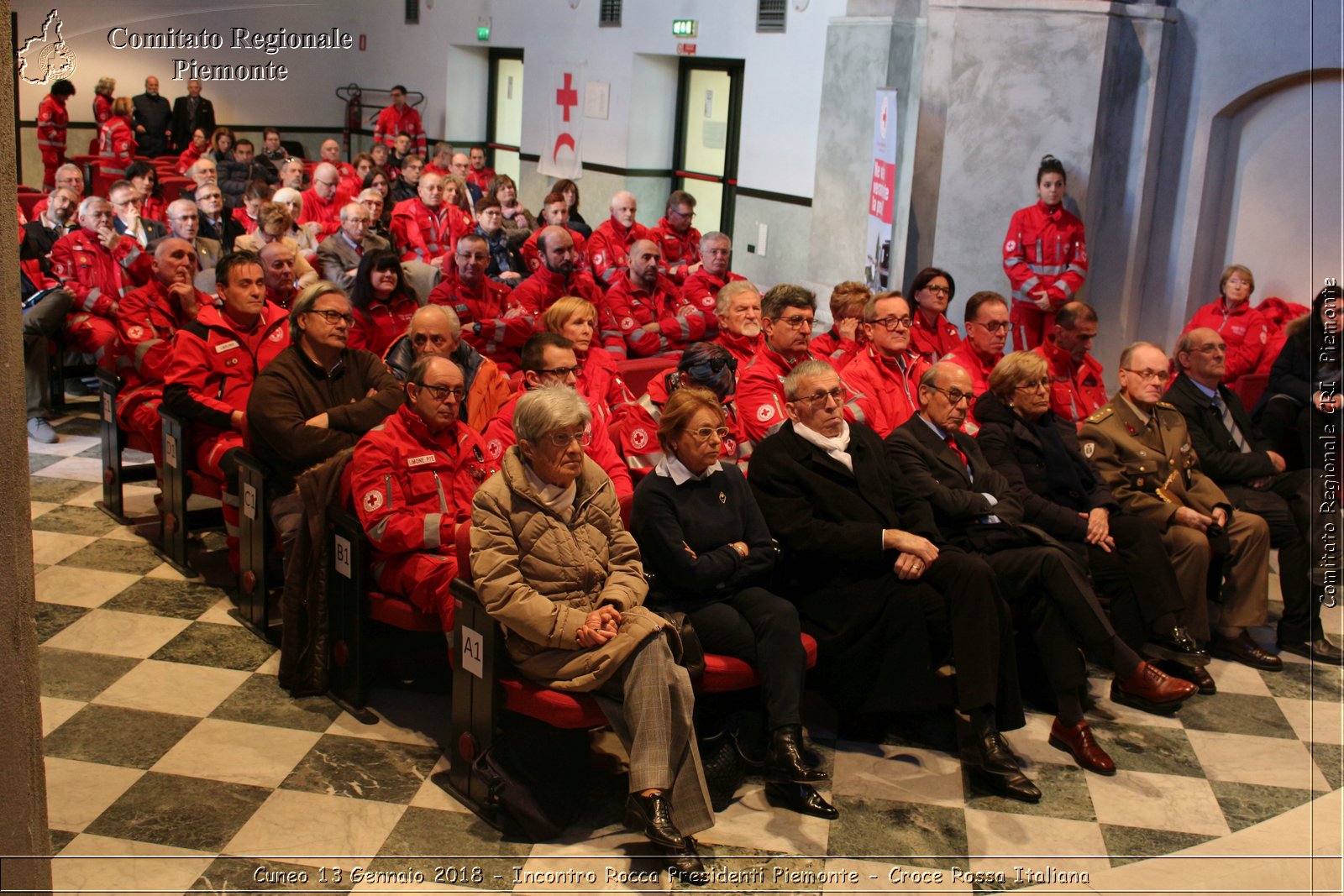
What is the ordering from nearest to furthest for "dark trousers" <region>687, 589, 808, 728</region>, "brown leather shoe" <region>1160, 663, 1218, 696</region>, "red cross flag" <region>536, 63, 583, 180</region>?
1. "dark trousers" <region>687, 589, 808, 728</region>
2. "brown leather shoe" <region>1160, 663, 1218, 696</region>
3. "red cross flag" <region>536, 63, 583, 180</region>

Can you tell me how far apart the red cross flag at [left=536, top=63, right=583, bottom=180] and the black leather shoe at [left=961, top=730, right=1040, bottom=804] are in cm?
820

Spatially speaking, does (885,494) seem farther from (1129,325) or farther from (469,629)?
(1129,325)

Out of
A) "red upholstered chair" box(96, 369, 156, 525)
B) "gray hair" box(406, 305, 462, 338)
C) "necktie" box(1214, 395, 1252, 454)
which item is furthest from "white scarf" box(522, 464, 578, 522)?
"necktie" box(1214, 395, 1252, 454)

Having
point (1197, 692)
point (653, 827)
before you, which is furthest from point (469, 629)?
point (1197, 692)

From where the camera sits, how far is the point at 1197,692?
4582mm

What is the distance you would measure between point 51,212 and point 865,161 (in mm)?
5360

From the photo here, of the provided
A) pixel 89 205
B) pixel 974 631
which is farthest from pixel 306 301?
pixel 89 205

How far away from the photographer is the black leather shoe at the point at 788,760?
352cm

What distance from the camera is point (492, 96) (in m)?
11.2


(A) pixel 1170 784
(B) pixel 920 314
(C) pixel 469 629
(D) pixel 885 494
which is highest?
(B) pixel 920 314

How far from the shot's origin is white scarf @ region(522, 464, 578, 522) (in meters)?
3.35

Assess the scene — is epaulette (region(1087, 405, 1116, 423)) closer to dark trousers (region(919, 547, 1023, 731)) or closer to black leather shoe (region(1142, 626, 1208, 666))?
black leather shoe (region(1142, 626, 1208, 666))

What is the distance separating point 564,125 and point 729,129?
4.92ft

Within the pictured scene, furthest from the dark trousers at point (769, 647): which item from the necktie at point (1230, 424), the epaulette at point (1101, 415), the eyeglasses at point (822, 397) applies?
the necktie at point (1230, 424)
